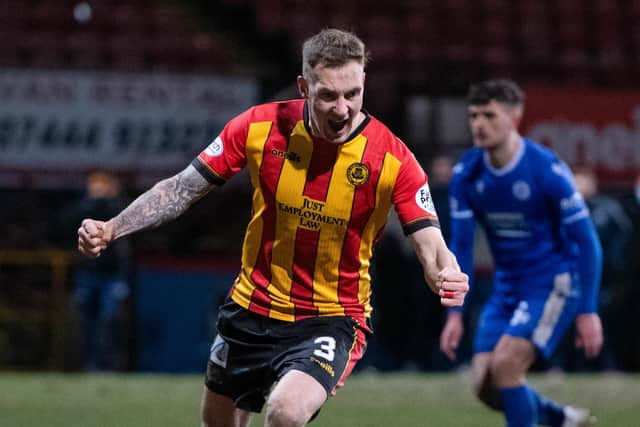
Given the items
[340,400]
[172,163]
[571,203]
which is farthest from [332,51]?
[172,163]

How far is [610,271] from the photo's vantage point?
38.4ft

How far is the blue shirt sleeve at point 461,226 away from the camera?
6.43m

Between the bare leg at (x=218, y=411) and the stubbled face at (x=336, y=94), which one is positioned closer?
the stubbled face at (x=336, y=94)

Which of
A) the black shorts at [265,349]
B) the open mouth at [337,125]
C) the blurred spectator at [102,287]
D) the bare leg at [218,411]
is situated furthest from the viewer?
the blurred spectator at [102,287]

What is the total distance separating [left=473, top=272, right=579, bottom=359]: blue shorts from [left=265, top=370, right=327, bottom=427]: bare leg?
221cm

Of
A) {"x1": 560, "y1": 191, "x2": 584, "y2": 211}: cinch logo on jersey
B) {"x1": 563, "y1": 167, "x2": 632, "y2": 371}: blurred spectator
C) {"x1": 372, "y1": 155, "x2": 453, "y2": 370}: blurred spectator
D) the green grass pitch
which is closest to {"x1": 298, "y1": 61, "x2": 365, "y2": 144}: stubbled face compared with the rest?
{"x1": 560, "y1": 191, "x2": 584, "y2": 211}: cinch logo on jersey

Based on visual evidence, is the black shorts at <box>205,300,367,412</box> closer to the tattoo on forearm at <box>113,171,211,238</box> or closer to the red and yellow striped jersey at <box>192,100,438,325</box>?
the red and yellow striped jersey at <box>192,100,438,325</box>

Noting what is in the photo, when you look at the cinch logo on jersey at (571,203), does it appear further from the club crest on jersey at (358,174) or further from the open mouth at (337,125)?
the open mouth at (337,125)

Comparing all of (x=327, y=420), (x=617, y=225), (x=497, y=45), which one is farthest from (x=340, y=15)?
(x=327, y=420)

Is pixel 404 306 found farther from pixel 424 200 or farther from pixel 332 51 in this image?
pixel 332 51

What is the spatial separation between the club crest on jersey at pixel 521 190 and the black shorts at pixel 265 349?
189cm

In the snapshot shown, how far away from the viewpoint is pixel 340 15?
15758 millimetres

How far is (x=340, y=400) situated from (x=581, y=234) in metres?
3.69

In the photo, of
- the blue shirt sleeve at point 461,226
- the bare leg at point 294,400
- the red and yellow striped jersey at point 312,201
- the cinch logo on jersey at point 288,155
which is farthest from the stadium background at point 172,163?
the bare leg at point 294,400
